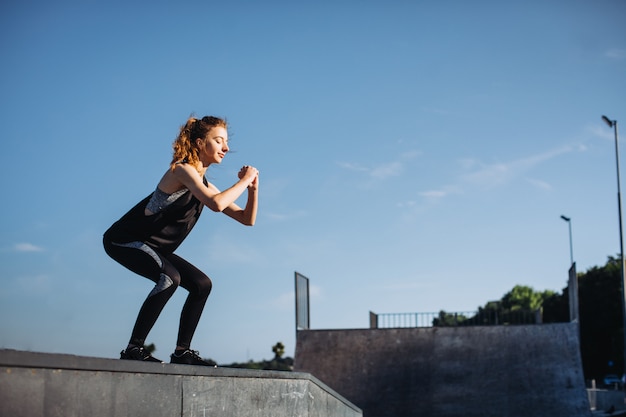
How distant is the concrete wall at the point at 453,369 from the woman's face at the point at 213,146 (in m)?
15.1

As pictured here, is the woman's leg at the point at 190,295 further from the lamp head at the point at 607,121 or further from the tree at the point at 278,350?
the tree at the point at 278,350

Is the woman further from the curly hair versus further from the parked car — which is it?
the parked car

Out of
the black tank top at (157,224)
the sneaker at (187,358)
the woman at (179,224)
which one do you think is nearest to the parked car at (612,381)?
the sneaker at (187,358)

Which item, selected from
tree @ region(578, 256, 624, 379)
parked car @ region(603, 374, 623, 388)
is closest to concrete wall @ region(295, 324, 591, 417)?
tree @ region(578, 256, 624, 379)

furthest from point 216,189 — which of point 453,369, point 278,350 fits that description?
point 278,350

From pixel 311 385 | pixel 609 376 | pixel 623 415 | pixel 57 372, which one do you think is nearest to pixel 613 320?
Result: pixel 609 376

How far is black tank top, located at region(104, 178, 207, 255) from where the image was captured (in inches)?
162

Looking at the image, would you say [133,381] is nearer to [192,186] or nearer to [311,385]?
[192,186]

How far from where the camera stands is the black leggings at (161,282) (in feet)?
13.0

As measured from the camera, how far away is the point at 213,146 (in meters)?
4.31

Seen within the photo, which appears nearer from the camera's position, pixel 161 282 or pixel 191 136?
pixel 161 282

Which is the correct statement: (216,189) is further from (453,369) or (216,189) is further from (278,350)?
(278,350)

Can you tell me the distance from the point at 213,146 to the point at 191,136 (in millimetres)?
153

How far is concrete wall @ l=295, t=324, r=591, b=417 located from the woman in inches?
584
